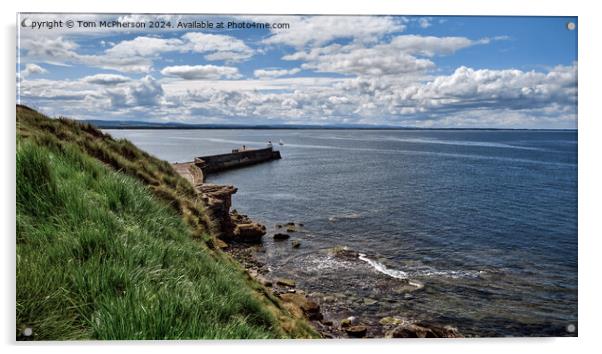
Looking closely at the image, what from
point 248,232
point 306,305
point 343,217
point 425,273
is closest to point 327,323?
point 306,305

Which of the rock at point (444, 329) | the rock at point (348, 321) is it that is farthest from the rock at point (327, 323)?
the rock at point (444, 329)

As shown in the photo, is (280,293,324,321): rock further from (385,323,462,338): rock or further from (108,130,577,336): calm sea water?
(385,323,462,338): rock

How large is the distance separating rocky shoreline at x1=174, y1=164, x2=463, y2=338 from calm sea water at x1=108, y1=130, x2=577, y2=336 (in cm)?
31

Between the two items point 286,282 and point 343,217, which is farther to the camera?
point 343,217

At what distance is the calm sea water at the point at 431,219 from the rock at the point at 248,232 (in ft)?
3.40

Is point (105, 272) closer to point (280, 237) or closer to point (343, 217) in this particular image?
point (280, 237)

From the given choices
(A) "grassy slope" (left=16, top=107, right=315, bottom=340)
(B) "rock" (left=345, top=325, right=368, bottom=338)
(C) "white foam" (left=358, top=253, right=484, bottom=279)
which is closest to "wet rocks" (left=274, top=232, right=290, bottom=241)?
(C) "white foam" (left=358, top=253, right=484, bottom=279)

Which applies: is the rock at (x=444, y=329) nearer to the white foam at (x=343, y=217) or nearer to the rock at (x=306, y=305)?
the rock at (x=306, y=305)

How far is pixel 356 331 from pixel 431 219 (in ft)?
36.4

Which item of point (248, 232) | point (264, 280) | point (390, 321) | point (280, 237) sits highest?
point (248, 232)

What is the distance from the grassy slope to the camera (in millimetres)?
3676

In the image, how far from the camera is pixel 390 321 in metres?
12.5

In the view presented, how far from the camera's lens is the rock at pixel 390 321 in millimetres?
12422
